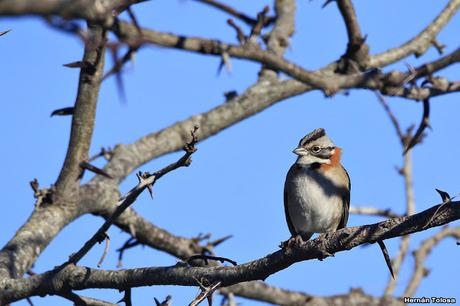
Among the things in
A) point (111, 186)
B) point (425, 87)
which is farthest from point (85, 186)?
point (425, 87)

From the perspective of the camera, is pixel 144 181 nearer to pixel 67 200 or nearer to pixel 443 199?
pixel 443 199

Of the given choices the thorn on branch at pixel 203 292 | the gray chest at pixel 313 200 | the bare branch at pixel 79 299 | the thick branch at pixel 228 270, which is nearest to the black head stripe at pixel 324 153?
the gray chest at pixel 313 200

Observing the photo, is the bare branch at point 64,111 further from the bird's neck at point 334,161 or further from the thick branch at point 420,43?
the thick branch at point 420,43

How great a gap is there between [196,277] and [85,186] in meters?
2.81

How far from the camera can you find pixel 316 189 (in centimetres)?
744

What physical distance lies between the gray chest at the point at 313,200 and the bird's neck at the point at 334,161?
0.36ft

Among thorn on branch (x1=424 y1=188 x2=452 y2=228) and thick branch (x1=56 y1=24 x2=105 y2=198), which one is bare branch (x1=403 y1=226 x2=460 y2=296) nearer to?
thick branch (x1=56 y1=24 x2=105 y2=198)

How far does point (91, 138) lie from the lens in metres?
6.23

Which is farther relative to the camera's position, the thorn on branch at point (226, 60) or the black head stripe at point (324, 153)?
the black head stripe at point (324, 153)

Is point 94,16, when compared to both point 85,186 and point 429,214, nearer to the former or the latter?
point 429,214

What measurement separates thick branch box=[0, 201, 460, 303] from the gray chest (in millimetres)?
2996

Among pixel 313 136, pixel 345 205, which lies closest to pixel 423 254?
pixel 345 205

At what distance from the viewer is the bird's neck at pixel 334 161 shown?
7.73 metres

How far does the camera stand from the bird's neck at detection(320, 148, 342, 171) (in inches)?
304
